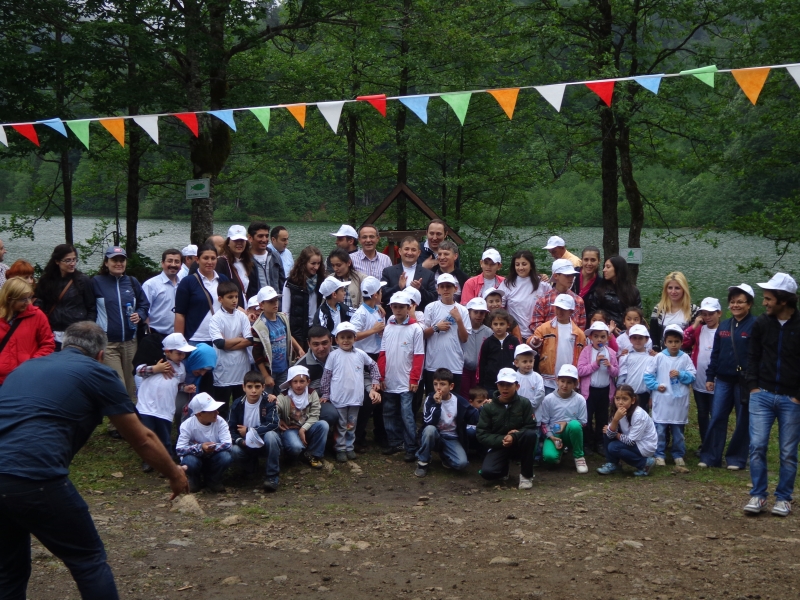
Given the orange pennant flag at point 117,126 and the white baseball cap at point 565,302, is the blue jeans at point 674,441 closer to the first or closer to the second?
the white baseball cap at point 565,302

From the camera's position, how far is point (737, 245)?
1896 inches

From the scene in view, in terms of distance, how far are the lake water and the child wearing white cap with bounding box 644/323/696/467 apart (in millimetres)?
8846

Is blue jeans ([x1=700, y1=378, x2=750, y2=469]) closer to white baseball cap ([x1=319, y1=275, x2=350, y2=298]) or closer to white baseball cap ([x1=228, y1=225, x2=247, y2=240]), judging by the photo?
white baseball cap ([x1=319, y1=275, x2=350, y2=298])

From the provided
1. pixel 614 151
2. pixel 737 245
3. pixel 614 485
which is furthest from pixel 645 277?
pixel 614 485

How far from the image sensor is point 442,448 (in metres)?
8.05

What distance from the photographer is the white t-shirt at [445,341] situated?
8367mm

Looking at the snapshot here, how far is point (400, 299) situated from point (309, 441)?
1.68 meters

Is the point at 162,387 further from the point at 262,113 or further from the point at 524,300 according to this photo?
the point at 524,300

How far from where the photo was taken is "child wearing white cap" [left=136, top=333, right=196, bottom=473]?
7.65 m

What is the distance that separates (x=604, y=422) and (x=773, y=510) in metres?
2.17

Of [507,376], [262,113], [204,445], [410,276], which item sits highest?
[262,113]

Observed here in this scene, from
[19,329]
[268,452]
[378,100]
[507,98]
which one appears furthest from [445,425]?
[19,329]

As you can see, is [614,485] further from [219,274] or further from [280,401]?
[219,274]

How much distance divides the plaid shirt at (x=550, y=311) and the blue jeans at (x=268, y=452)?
9.94 feet
